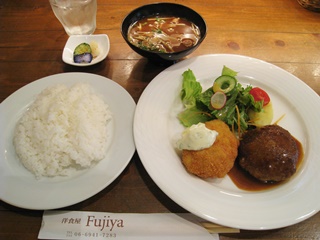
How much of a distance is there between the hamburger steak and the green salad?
0.70ft

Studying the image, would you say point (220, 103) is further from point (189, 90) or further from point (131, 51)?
point (131, 51)

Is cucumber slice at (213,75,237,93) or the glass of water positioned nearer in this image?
cucumber slice at (213,75,237,93)

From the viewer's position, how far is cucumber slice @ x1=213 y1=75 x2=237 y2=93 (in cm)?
201

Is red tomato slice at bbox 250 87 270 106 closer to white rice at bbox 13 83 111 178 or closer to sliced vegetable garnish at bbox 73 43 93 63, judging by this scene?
white rice at bbox 13 83 111 178

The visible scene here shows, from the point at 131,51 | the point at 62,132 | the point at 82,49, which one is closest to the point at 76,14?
the point at 82,49

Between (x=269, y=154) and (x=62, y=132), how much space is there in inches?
58.4

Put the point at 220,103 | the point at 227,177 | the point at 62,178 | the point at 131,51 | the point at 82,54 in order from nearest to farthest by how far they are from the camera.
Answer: the point at 62,178
the point at 227,177
the point at 220,103
the point at 82,54
the point at 131,51

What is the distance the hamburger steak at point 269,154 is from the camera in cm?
162

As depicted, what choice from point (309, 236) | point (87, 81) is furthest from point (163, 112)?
point (309, 236)

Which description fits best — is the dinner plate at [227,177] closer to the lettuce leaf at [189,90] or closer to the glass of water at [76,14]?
the lettuce leaf at [189,90]

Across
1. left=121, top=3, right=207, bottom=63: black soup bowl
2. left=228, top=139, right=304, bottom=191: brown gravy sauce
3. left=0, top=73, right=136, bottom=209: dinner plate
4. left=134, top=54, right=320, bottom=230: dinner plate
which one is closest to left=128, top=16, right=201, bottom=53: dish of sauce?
left=121, top=3, right=207, bottom=63: black soup bowl

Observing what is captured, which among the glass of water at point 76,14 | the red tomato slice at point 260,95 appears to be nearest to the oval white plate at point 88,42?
the glass of water at point 76,14

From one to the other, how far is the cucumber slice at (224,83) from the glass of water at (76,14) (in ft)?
5.13

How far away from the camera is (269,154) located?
1.66m
